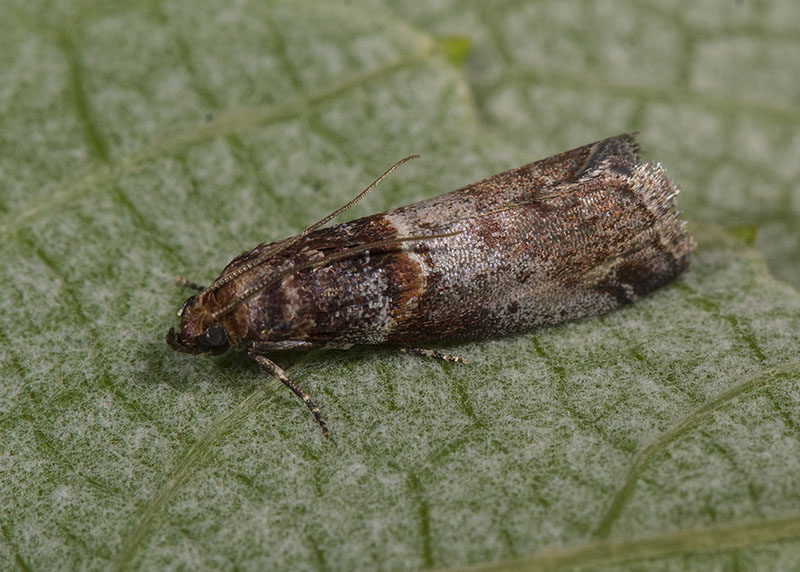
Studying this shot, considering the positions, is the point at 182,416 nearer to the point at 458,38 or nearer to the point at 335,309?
the point at 335,309

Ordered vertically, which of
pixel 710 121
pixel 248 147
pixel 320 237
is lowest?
pixel 710 121

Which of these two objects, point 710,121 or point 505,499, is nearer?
point 505,499

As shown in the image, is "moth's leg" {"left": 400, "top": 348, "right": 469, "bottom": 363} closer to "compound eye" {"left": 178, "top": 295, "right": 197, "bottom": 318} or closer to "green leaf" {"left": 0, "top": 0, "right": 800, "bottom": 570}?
"green leaf" {"left": 0, "top": 0, "right": 800, "bottom": 570}

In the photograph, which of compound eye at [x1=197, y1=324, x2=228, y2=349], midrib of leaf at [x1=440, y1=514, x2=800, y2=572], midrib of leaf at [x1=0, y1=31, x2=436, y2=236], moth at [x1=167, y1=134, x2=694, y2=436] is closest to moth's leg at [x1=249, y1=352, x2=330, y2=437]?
moth at [x1=167, y1=134, x2=694, y2=436]

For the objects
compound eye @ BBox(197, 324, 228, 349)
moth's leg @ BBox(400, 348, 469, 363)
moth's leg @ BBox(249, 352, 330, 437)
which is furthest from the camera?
moth's leg @ BBox(400, 348, 469, 363)

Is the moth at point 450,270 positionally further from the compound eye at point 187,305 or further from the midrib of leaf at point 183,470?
the midrib of leaf at point 183,470

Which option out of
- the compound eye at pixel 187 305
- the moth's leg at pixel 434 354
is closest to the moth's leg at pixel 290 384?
the compound eye at pixel 187 305

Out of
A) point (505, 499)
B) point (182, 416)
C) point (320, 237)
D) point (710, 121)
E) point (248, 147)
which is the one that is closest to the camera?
point (505, 499)

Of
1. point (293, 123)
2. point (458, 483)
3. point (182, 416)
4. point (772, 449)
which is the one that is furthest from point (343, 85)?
point (772, 449)
